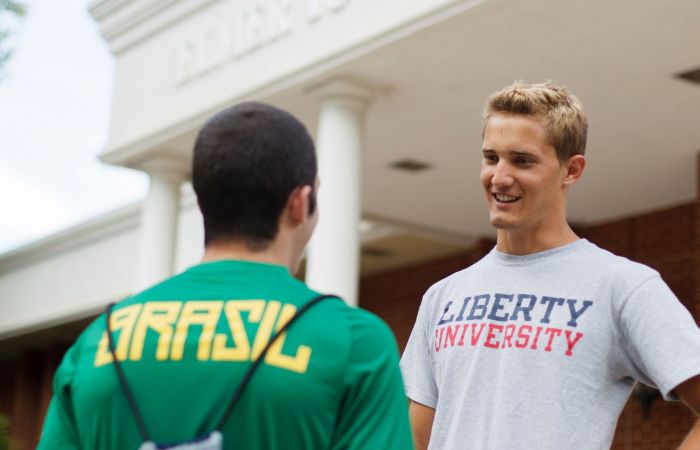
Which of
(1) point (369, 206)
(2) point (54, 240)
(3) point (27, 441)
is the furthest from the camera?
(3) point (27, 441)

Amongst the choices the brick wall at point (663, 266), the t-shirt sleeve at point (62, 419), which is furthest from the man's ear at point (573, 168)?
the brick wall at point (663, 266)

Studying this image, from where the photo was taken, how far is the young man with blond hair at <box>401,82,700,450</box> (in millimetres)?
2730

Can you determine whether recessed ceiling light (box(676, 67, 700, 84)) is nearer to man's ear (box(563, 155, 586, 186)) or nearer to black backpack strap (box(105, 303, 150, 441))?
man's ear (box(563, 155, 586, 186))

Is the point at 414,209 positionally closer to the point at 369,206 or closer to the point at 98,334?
the point at 369,206

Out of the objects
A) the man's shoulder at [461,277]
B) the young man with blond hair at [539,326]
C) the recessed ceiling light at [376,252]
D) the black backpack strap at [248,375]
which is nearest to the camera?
the black backpack strap at [248,375]

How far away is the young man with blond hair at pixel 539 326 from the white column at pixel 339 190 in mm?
5668

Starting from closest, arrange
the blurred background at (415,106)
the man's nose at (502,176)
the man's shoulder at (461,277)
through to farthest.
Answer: the man's nose at (502,176) → the man's shoulder at (461,277) → the blurred background at (415,106)

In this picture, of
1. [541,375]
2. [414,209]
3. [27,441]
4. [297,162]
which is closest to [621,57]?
[414,209]

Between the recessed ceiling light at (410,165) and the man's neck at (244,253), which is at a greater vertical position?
the recessed ceiling light at (410,165)

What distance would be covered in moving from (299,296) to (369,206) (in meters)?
10.2

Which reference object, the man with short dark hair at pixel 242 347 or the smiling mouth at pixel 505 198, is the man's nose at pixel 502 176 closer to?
the smiling mouth at pixel 505 198

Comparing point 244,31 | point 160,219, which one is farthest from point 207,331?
point 160,219

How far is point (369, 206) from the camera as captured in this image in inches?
480

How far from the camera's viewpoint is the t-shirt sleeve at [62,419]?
209 centimetres
